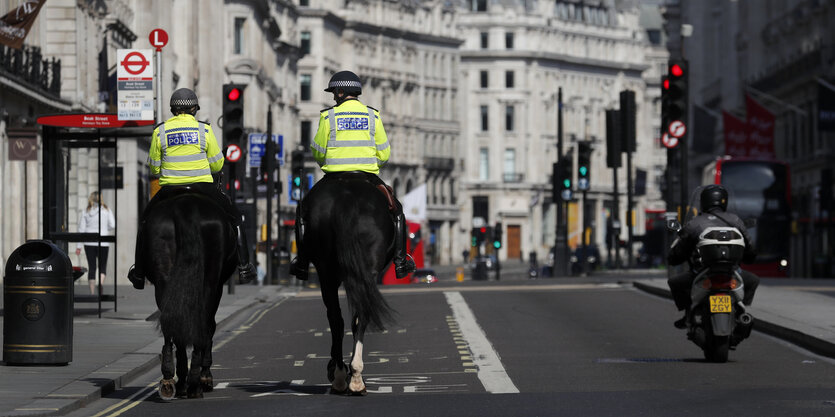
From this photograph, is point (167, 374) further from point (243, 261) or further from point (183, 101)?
point (183, 101)

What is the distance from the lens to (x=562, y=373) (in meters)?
15.2

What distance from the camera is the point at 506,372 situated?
50.4 ft

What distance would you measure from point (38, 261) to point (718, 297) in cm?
579

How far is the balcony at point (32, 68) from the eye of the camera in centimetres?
3791

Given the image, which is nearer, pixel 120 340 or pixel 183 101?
pixel 183 101

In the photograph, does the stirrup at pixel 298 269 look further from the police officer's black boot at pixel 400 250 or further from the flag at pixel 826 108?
the flag at pixel 826 108

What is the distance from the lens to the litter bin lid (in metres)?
15.9

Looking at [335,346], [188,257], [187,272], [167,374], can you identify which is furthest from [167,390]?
[335,346]

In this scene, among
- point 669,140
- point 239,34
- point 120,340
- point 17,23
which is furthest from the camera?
point 239,34

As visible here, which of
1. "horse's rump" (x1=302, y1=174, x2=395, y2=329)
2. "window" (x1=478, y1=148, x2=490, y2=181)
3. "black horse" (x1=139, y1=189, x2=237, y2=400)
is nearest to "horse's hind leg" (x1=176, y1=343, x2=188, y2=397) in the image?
"black horse" (x1=139, y1=189, x2=237, y2=400)

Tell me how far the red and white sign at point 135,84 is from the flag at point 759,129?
50.4 metres

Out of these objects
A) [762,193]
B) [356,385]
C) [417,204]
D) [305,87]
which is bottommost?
[356,385]

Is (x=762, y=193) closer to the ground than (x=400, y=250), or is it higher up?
higher up

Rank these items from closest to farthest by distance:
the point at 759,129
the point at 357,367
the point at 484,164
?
the point at 357,367, the point at 759,129, the point at 484,164
